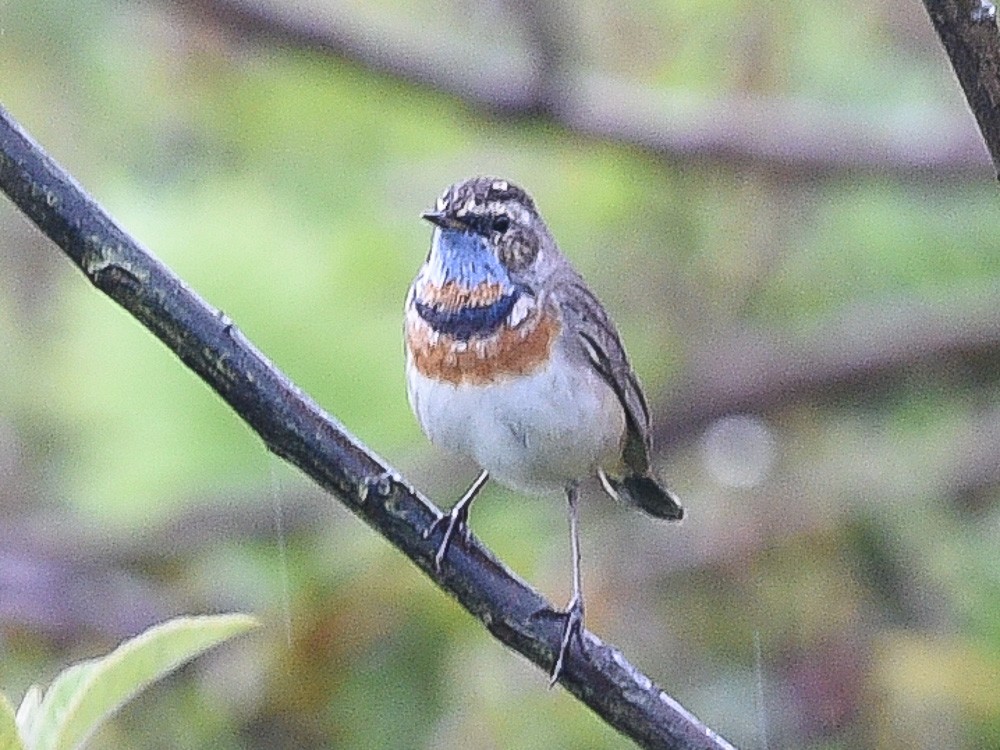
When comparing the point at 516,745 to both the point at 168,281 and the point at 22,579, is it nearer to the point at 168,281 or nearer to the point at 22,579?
the point at 22,579

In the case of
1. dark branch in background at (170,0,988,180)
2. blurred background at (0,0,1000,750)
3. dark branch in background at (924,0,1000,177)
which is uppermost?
dark branch in background at (924,0,1000,177)

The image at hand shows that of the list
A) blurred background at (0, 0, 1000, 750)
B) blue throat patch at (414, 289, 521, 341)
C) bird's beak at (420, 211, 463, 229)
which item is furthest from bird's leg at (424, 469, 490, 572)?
blurred background at (0, 0, 1000, 750)

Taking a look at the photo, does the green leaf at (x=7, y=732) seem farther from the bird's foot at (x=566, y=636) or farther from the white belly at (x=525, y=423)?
the white belly at (x=525, y=423)

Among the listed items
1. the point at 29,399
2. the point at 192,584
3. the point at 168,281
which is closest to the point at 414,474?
the point at 192,584

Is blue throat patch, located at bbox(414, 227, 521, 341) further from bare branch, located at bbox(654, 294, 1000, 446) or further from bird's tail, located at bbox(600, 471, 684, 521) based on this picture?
bare branch, located at bbox(654, 294, 1000, 446)

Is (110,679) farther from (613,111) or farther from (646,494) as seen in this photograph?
(613,111)

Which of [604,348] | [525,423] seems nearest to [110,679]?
[525,423]
